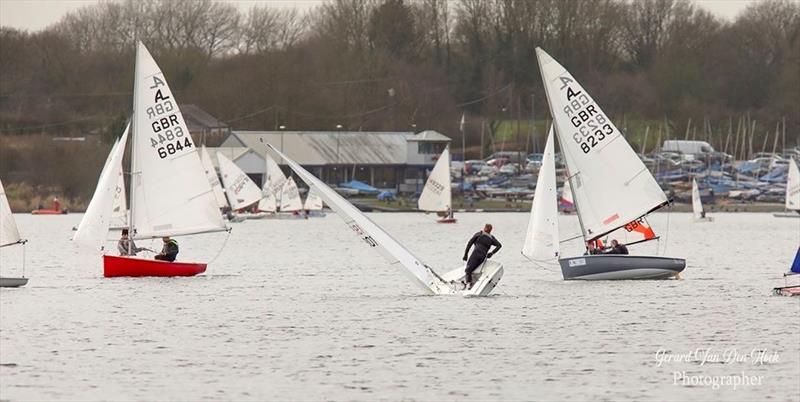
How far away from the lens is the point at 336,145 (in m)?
121

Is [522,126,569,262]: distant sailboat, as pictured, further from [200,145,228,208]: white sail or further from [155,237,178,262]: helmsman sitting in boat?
[200,145,228,208]: white sail

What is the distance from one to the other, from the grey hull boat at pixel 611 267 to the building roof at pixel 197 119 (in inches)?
3500

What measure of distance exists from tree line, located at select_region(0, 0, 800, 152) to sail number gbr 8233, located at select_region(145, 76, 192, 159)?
87.3m

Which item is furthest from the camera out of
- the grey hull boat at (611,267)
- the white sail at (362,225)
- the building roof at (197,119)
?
the building roof at (197,119)

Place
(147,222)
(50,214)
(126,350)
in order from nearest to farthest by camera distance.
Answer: (126,350) < (147,222) < (50,214)

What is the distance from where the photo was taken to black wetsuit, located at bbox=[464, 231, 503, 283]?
3105cm

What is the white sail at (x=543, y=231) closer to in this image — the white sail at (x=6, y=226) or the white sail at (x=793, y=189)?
the white sail at (x=6, y=226)

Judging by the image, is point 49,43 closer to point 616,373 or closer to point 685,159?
point 685,159

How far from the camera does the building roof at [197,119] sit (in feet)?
406

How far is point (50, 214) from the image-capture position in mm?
97938

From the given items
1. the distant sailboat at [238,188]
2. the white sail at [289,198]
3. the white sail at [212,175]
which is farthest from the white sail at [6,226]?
the white sail at [289,198]

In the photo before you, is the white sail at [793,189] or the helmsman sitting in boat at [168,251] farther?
the white sail at [793,189]

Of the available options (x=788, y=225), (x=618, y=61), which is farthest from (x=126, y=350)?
(x=618, y=61)

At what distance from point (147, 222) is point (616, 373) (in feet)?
55.4
